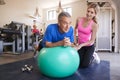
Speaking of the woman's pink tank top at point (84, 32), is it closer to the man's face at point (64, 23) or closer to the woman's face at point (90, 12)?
the woman's face at point (90, 12)

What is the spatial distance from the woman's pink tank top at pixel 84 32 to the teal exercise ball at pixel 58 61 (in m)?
0.78

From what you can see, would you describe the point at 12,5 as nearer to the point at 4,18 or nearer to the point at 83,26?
the point at 4,18

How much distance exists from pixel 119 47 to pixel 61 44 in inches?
224

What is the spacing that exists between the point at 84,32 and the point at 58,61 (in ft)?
3.40

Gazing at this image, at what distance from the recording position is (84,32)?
2793 mm

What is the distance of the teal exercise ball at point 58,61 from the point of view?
1.94 metres

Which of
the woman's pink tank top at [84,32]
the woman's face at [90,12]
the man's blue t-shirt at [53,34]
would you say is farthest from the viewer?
the woman's pink tank top at [84,32]

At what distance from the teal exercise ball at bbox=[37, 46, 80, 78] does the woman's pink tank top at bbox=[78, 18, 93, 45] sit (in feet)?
2.57

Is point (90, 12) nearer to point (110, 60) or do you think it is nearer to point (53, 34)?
point (53, 34)

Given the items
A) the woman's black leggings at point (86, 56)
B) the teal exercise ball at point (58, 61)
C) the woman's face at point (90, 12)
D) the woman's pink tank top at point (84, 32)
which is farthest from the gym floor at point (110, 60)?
the woman's face at point (90, 12)

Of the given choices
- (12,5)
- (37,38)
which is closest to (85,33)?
(37,38)

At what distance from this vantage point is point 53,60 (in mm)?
1937

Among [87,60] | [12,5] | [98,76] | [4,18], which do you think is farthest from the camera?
[12,5]

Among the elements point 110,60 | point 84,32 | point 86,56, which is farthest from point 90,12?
point 110,60
